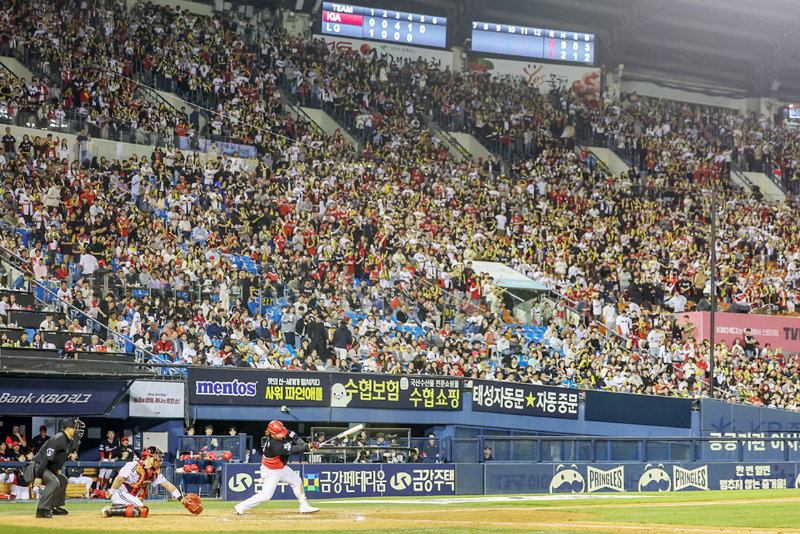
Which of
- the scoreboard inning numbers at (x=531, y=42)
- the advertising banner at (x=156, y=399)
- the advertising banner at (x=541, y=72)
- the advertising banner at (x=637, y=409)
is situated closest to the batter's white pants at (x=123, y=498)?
the advertising banner at (x=156, y=399)

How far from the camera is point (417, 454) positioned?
2344 cm

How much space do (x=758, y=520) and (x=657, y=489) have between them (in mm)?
9783

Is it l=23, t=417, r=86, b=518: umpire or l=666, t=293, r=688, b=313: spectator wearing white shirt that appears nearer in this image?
l=23, t=417, r=86, b=518: umpire

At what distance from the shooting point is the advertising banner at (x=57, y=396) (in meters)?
21.7

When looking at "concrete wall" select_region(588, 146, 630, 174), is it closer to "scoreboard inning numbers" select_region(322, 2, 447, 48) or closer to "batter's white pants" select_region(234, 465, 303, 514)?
"scoreboard inning numbers" select_region(322, 2, 447, 48)

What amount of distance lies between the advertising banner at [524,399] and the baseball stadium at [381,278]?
0.06 metres

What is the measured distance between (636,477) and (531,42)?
1124 inches

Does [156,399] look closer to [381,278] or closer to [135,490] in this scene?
[135,490]

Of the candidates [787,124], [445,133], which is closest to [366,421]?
[445,133]

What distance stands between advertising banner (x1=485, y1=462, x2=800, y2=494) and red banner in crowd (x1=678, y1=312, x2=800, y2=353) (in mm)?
8561

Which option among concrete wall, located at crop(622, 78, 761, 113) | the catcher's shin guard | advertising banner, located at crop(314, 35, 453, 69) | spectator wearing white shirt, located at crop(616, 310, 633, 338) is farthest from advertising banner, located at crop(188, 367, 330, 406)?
concrete wall, located at crop(622, 78, 761, 113)

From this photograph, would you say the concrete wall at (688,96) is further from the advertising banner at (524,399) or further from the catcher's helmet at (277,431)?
→ the catcher's helmet at (277,431)

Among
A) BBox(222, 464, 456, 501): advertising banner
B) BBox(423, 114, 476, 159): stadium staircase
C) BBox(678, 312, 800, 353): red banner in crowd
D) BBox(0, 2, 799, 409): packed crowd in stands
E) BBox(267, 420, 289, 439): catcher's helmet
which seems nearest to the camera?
BBox(267, 420, 289, 439): catcher's helmet

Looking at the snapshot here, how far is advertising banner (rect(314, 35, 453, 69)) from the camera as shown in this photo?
44.2 meters
